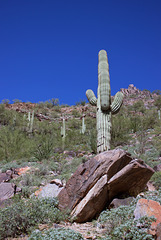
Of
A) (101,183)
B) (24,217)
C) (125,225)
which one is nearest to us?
(125,225)

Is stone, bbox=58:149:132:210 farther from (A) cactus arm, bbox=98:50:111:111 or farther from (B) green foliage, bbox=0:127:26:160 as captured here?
(B) green foliage, bbox=0:127:26:160

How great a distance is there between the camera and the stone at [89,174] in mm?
4660

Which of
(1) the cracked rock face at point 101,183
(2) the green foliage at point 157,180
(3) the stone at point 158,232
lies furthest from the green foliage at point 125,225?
(2) the green foliage at point 157,180

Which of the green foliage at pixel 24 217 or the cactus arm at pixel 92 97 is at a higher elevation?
the cactus arm at pixel 92 97

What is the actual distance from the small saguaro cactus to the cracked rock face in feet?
6.06

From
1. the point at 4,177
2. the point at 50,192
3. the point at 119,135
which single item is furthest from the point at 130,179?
the point at 119,135

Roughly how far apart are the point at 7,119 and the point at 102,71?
62.3 feet

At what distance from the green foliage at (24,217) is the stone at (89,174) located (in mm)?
424

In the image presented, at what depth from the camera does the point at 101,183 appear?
4543mm

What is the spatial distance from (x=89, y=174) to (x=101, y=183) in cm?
40

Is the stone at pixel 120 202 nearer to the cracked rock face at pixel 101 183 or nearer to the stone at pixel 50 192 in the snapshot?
the cracked rock face at pixel 101 183

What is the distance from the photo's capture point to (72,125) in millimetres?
26391

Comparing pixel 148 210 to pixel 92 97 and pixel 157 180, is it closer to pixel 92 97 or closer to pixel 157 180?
pixel 157 180

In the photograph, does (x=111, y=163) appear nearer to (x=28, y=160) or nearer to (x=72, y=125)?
(x=28, y=160)
